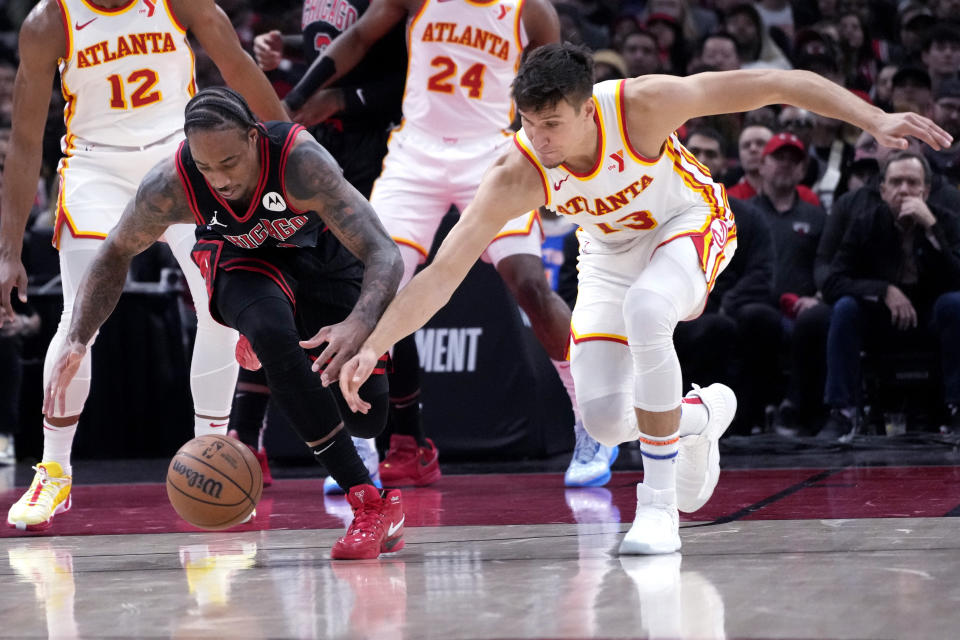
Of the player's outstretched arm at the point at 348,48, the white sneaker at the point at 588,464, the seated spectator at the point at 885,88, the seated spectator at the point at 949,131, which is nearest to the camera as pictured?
the white sneaker at the point at 588,464

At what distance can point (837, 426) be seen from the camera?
674 centimetres

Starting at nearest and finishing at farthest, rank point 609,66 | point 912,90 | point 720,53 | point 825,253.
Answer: point 825,253 → point 912,90 → point 609,66 → point 720,53

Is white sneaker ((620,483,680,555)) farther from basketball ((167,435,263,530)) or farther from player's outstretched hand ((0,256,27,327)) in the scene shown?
player's outstretched hand ((0,256,27,327))

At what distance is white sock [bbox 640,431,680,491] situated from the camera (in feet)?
12.3

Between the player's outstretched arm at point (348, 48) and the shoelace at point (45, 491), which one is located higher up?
the player's outstretched arm at point (348, 48)

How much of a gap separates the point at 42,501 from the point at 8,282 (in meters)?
0.85

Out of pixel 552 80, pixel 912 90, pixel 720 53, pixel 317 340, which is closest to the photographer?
pixel 317 340

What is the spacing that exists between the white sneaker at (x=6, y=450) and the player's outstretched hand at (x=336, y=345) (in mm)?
4781

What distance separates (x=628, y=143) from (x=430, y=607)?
5.24ft

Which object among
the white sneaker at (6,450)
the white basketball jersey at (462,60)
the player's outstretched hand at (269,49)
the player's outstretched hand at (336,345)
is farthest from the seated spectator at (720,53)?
the player's outstretched hand at (336,345)

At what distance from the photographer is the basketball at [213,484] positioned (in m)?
3.82

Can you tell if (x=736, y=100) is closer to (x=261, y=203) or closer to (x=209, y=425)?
(x=261, y=203)

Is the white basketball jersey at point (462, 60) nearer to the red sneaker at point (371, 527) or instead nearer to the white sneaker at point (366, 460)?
the white sneaker at point (366, 460)

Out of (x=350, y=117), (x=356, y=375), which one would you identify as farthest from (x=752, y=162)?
(x=356, y=375)
